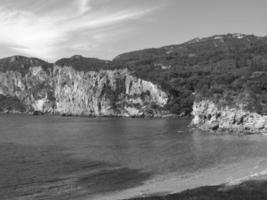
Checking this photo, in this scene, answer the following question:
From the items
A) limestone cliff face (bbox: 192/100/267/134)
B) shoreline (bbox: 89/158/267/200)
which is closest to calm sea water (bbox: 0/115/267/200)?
shoreline (bbox: 89/158/267/200)

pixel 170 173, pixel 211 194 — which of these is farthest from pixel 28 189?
pixel 211 194

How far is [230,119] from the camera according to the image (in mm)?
99438

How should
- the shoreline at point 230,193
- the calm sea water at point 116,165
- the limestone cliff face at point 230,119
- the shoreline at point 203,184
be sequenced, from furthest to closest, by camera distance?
1. the limestone cliff face at point 230,119
2. the calm sea water at point 116,165
3. the shoreline at point 203,184
4. the shoreline at point 230,193

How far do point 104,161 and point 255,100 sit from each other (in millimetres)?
53029

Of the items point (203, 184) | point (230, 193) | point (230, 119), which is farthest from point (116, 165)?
point (230, 119)

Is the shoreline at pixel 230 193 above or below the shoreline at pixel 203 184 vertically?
above

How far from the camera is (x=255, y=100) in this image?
322ft

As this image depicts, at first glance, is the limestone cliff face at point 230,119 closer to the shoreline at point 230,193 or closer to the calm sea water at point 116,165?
the calm sea water at point 116,165

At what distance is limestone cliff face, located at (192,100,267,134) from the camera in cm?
9400

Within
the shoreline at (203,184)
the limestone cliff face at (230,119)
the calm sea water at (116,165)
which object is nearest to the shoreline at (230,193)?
the shoreline at (203,184)

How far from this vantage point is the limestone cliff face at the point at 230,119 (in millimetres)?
94000

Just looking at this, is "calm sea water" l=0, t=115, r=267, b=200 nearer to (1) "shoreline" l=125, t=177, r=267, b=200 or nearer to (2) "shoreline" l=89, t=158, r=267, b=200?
(2) "shoreline" l=89, t=158, r=267, b=200

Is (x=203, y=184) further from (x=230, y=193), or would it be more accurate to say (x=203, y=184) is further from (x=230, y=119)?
(x=230, y=119)

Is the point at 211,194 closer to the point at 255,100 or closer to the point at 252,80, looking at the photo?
the point at 255,100
